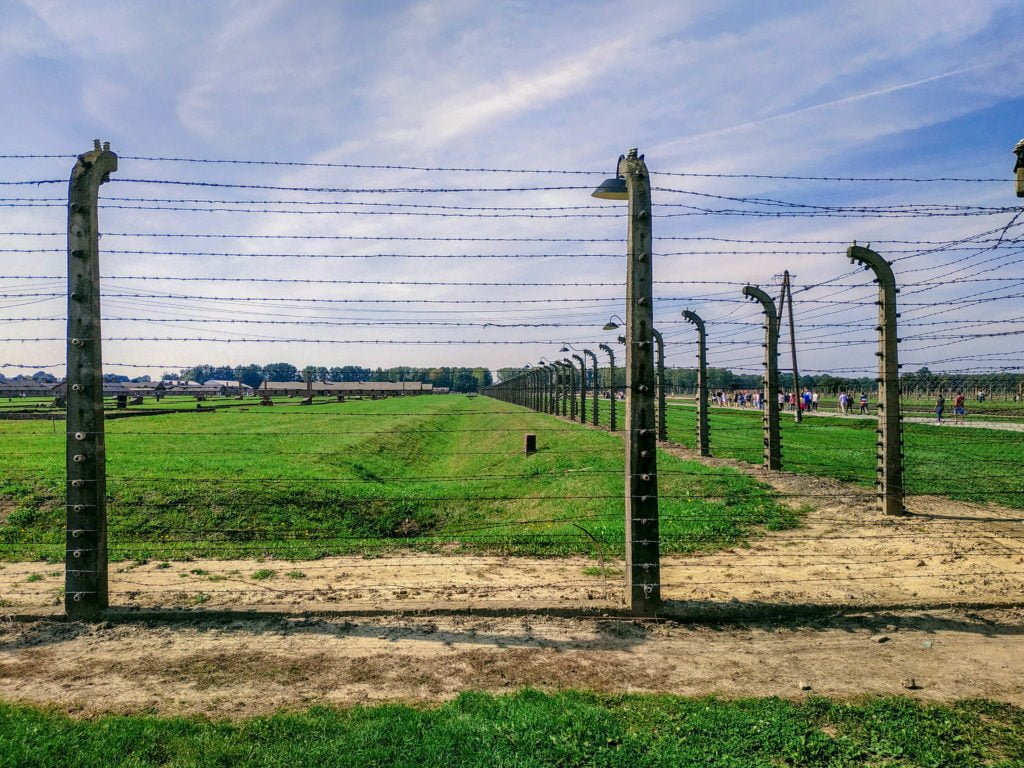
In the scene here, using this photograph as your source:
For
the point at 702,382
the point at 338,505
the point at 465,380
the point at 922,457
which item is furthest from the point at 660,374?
the point at 465,380

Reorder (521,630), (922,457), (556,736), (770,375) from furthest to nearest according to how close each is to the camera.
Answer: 1. (922,457)
2. (770,375)
3. (521,630)
4. (556,736)

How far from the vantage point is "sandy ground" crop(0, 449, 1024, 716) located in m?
4.82

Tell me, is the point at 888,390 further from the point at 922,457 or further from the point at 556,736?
the point at 922,457

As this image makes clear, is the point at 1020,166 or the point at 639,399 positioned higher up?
the point at 1020,166

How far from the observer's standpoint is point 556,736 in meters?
3.99

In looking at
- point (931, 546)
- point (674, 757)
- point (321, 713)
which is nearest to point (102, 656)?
point (321, 713)

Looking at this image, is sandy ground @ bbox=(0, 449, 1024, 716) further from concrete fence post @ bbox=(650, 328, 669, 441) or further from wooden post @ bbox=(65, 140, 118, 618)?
concrete fence post @ bbox=(650, 328, 669, 441)

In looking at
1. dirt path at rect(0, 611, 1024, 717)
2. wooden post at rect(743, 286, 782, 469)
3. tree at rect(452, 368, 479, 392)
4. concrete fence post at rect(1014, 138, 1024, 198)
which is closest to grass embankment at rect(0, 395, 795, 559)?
wooden post at rect(743, 286, 782, 469)

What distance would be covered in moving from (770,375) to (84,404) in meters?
11.8

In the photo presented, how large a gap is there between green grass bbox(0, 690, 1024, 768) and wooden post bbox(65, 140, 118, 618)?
6.26 feet

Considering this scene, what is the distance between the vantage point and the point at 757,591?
23.0 ft

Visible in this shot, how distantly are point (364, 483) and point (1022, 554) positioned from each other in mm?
11782

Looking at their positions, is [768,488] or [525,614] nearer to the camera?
[525,614]

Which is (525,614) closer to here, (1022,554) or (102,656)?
(102,656)
